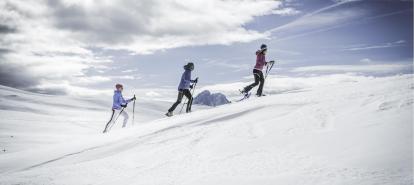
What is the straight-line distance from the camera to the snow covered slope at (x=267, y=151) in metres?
3.49

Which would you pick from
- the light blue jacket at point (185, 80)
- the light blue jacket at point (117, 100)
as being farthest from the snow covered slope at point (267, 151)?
the light blue jacket at point (117, 100)

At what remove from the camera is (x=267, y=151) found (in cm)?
455

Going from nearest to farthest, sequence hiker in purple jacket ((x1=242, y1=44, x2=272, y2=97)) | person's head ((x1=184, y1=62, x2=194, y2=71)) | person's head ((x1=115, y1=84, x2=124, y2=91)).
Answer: person's head ((x1=184, y1=62, x2=194, y2=71)) → hiker in purple jacket ((x1=242, y1=44, x2=272, y2=97)) → person's head ((x1=115, y1=84, x2=124, y2=91))

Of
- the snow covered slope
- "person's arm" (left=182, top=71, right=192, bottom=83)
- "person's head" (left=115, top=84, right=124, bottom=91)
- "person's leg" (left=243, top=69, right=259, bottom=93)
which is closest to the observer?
the snow covered slope

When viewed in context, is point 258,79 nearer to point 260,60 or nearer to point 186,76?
point 260,60

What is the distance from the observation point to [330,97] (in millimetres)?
7582

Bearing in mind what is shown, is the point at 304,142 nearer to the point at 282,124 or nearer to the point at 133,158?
the point at 282,124

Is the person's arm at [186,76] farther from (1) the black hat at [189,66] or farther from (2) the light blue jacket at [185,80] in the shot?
(1) the black hat at [189,66]

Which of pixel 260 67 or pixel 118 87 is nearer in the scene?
pixel 260 67

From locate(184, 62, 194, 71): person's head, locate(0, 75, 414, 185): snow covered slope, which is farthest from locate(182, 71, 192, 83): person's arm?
locate(0, 75, 414, 185): snow covered slope

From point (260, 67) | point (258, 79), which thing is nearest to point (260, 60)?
point (260, 67)

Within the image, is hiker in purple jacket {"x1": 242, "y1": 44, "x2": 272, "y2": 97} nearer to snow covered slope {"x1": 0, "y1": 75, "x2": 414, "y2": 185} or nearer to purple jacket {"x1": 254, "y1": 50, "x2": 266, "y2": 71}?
purple jacket {"x1": 254, "y1": 50, "x2": 266, "y2": 71}

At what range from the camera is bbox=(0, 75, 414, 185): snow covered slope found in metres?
3.49

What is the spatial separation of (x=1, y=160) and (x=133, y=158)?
14.6ft
